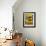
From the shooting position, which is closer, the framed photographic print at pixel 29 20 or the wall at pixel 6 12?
the wall at pixel 6 12

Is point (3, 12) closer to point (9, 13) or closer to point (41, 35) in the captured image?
point (9, 13)

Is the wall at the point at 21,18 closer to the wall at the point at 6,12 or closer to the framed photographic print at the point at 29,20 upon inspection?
the framed photographic print at the point at 29,20

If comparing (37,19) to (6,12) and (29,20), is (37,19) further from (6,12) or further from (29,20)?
(6,12)

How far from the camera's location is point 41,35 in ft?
16.6

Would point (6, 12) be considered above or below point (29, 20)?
above

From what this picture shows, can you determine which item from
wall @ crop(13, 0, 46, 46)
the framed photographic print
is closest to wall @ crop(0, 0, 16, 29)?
wall @ crop(13, 0, 46, 46)

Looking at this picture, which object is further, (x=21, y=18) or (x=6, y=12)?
(x=21, y=18)

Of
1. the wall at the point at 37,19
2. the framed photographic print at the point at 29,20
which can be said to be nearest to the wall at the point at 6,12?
the wall at the point at 37,19

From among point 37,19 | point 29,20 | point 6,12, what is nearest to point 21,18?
point 29,20

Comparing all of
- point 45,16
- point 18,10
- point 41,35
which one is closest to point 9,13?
point 18,10

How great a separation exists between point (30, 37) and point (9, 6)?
5.80 feet

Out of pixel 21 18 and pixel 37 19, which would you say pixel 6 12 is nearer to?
pixel 21 18

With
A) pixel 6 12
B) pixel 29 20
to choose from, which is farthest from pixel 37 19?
pixel 6 12

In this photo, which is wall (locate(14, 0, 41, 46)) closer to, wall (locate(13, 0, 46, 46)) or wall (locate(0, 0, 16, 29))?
wall (locate(13, 0, 46, 46))
